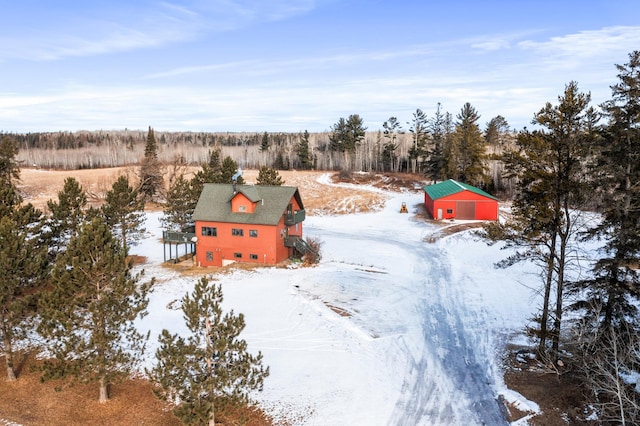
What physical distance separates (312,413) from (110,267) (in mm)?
9832

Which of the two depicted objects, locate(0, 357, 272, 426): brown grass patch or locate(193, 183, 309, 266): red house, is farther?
locate(193, 183, 309, 266): red house

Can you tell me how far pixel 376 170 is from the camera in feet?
370

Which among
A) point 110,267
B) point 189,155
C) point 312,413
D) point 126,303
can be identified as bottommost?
point 312,413

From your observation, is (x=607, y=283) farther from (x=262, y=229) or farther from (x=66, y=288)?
(x=262, y=229)

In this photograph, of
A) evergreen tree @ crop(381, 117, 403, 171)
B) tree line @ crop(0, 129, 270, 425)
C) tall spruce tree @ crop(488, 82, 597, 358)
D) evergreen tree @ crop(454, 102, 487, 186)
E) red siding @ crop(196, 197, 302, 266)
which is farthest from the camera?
evergreen tree @ crop(381, 117, 403, 171)

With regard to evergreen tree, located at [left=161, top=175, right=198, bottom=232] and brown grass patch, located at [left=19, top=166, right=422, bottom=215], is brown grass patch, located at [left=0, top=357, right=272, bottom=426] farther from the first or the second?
brown grass patch, located at [left=19, top=166, right=422, bottom=215]

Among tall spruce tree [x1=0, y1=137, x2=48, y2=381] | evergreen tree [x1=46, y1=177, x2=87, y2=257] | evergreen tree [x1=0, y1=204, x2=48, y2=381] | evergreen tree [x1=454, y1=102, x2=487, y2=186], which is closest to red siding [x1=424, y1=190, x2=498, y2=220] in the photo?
evergreen tree [x1=454, y1=102, x2=487, y2=186]

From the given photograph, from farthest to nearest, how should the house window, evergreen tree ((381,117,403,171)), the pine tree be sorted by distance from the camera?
evergreen tree ((381,117,403,171)) → the house window → the pine tree

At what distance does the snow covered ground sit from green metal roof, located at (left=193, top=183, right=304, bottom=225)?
4.78 m

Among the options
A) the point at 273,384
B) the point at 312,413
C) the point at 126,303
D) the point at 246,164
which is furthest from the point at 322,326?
the point at 246,164

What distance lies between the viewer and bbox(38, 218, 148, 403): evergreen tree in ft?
54.4

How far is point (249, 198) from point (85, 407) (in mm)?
22200

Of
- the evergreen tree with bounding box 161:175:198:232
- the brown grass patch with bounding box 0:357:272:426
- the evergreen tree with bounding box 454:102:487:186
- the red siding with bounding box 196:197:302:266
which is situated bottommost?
the brown grass patch with bounding box 0:357:272:426

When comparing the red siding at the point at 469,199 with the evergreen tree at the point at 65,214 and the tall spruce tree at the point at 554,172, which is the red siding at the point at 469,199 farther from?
the evergreen tree at the point at 65,214
